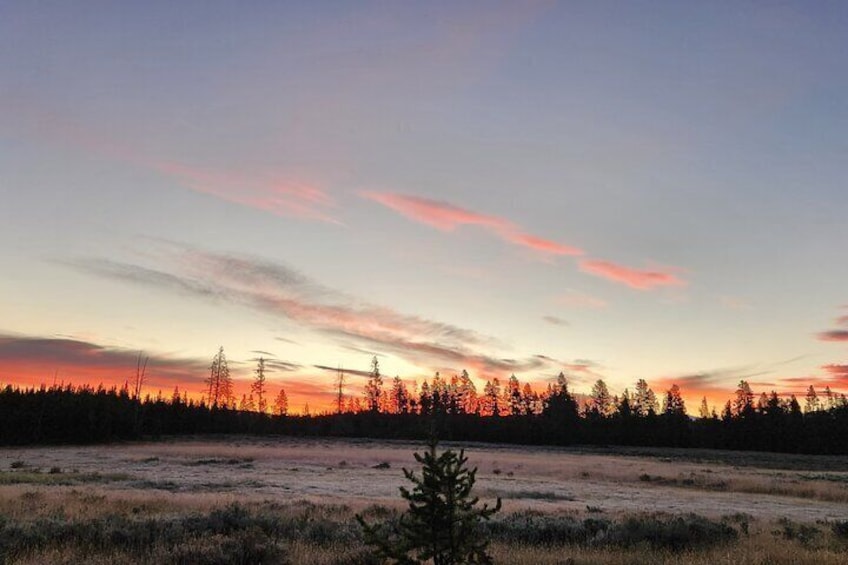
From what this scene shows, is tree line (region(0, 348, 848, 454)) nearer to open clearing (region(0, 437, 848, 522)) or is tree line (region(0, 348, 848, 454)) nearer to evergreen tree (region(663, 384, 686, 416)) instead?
evergreen tree (region(663, 384, 686, 416))

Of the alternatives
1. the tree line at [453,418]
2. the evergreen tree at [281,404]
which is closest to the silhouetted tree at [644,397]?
the tree line at [453,418]

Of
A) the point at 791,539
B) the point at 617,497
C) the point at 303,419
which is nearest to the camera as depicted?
the point at 791,539

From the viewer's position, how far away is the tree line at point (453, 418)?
91438 mm

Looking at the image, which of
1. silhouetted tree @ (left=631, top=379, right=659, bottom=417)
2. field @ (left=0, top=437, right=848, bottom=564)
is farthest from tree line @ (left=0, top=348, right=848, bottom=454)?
field @ (left=0, top=437, right=848, bottom=564)

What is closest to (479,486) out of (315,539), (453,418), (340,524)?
(340,524)

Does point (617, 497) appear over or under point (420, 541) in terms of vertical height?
under

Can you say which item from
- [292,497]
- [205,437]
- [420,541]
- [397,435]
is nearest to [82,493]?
[292,497]

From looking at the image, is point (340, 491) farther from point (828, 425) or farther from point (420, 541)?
point (828, 425)

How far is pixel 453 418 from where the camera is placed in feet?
417

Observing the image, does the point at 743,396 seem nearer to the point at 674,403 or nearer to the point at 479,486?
the point at 674,403

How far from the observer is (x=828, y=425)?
108188mm

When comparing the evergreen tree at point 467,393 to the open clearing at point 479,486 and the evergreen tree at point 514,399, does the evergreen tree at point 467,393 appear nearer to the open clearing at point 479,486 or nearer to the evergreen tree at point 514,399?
the evergreen tree at point 514,399

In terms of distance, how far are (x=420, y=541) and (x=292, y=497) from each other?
1975 centimetres

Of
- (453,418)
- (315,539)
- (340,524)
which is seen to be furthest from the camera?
(453,418)
